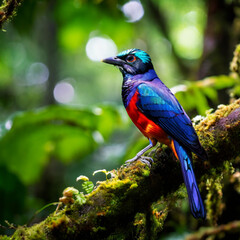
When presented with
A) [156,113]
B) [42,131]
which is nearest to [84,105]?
[42,131]

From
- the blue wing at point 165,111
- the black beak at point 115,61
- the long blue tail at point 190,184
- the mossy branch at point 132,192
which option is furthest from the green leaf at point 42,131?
the long blue tail at point 190,184

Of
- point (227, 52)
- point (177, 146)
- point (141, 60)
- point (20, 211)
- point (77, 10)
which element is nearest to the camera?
point (177, 146)

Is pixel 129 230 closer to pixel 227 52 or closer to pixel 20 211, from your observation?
pixel 20 211

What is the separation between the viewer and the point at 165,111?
8.04ft

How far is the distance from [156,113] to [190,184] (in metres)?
0.72

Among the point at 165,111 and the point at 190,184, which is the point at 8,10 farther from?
the point at 190,184

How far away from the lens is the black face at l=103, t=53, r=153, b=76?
2.83 metres

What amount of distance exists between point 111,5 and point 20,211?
3.73m

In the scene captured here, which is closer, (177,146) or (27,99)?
(177,146)

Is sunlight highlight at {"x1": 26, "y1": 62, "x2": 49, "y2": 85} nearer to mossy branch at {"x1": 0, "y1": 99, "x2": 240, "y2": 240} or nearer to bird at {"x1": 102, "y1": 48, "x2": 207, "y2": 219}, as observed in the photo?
bird at {"x1": 102, "y1": 48, "x2": 207, "y2": 219}

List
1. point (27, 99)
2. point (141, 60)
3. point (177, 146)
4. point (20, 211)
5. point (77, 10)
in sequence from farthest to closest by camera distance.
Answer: point (27, 99) → point (77, 10) → point (20, 211) → point (141, 60) → point (177, 146)

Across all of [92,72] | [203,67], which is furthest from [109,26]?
[92,72]

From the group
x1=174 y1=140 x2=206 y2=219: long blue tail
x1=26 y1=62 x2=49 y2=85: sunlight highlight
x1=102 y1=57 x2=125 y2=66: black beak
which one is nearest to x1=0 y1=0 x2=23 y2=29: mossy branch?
x1=102 y1=57 x2=125 y2=66: black beak

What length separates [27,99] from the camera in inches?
392
